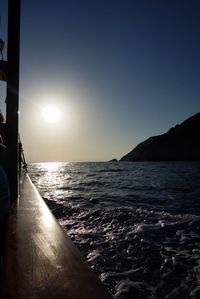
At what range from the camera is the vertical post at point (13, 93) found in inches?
172

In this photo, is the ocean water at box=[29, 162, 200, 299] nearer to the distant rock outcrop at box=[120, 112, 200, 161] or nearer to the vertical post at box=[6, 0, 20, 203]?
the vertical post at box=[6, 0, 20, 203]

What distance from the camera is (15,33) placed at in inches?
172

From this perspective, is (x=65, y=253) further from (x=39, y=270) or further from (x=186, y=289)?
(x=186, y=289)

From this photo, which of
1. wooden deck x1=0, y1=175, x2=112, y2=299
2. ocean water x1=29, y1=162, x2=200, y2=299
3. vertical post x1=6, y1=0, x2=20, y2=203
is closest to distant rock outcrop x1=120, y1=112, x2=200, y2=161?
ocean water x1=29, y1=162, x2=200, y2=299

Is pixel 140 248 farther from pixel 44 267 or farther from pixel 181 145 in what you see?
pixel 181 145

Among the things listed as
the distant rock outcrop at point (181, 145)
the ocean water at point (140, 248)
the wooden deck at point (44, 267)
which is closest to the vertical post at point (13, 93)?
the wooden deck at point (44, 267)

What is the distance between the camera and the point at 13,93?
455 centimetres

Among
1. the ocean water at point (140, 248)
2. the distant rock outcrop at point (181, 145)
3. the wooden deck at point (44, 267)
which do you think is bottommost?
the ocean water at point (140, 248)

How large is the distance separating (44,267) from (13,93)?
353 centimetres

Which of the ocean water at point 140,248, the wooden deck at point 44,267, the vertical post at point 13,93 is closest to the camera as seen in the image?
the wooden deck at point 44,267

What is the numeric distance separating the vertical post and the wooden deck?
1580 millimetres

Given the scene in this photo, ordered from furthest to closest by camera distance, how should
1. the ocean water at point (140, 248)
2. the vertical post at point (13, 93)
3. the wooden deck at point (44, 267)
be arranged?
the vertical post at point (13, 93), the ocean water at point (140, 248), the wooden deck at point (44, 267)

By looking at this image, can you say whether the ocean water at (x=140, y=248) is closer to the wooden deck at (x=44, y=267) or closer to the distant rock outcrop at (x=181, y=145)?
the wooden deck at (x=44, y=267)

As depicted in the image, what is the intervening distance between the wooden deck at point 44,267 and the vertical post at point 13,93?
1.58 meters
